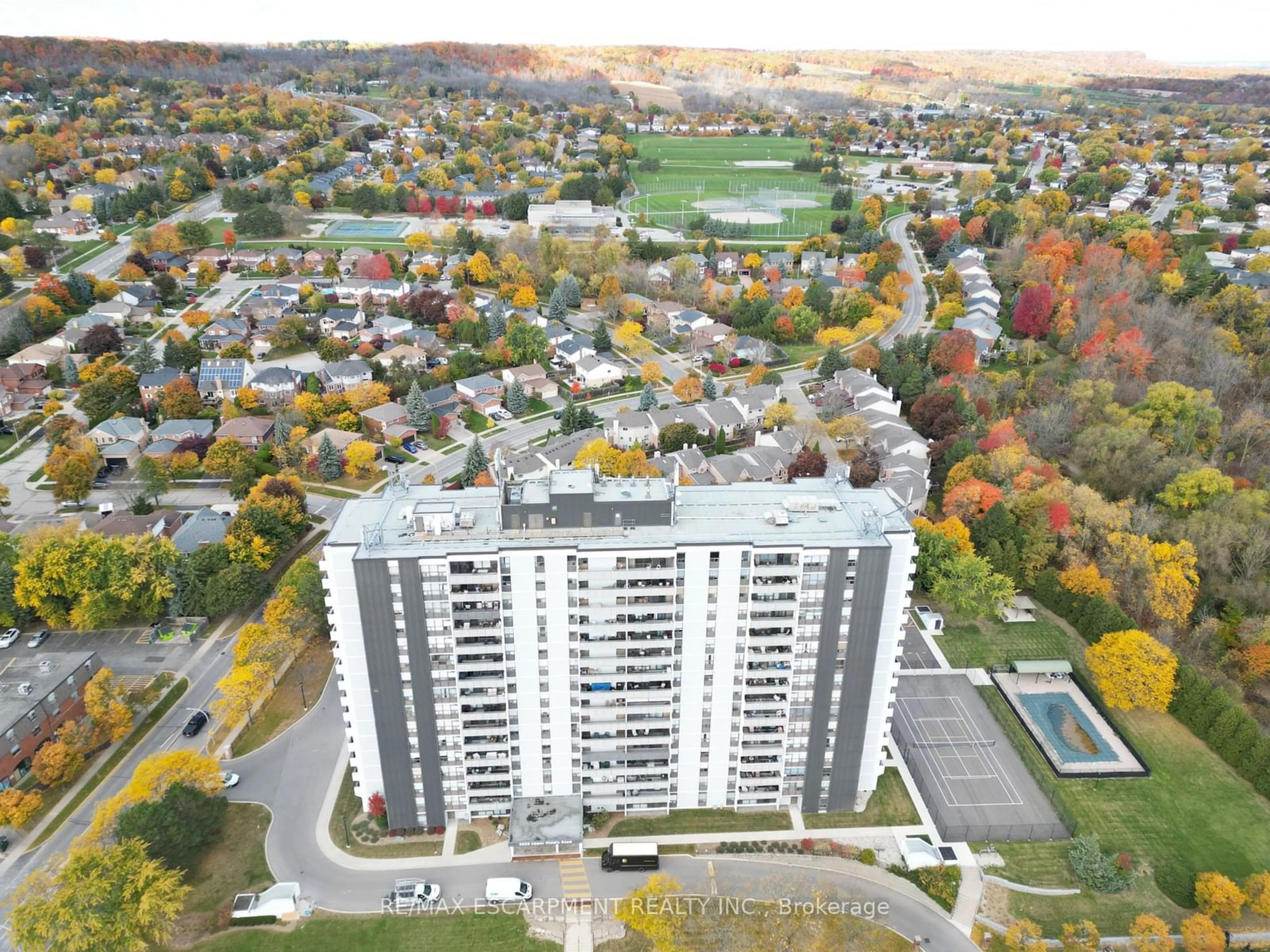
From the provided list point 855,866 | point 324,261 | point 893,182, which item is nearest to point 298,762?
point 855,866

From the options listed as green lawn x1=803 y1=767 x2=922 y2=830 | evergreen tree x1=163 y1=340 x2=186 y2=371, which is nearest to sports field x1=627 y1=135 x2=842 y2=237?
evergreen tree x1=163 y1=340 x2=186 y2=371

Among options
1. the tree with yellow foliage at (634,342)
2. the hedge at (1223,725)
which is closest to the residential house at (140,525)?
the tree with yellow foliage at (634,342)

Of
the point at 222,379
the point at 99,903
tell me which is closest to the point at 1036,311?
the point at 222,379

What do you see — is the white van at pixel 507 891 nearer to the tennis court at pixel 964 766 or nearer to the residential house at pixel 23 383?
the tennis court at pixel 964 766

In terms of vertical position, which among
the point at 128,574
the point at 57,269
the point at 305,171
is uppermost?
the point at 305,171

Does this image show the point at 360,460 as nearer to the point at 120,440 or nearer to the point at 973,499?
the point at 120,440

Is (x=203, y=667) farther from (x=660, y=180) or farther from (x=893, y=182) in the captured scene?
(x=893, y=182)

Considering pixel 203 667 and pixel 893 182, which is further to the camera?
pixel 893 182

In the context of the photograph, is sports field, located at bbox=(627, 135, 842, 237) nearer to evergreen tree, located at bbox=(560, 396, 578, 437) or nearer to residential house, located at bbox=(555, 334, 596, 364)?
residential house, located at bbox=(555, 334, 596, 364)
